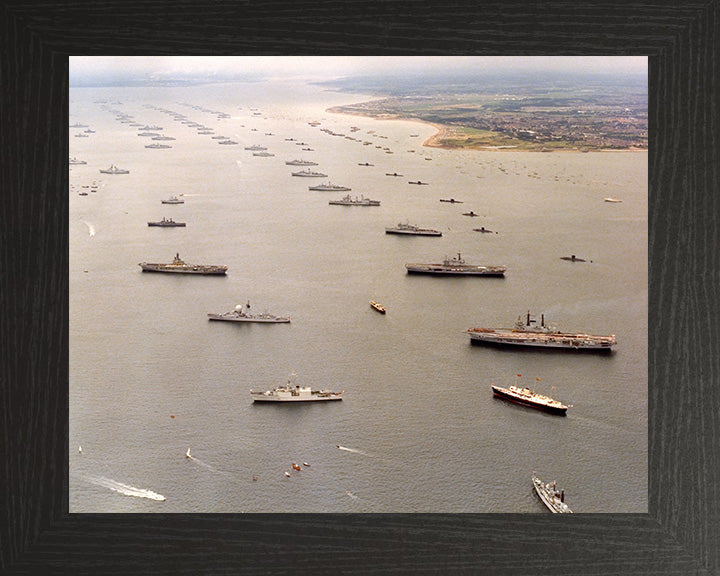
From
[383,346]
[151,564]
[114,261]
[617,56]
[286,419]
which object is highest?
→ [617,56]

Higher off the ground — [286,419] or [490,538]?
[286,419]

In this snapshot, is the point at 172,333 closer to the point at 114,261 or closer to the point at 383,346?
the point at 114,261

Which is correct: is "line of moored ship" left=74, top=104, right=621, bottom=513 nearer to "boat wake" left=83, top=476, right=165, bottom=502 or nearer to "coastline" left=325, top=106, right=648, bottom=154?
"coastline" left=325, top=106, right=648, bottom=154

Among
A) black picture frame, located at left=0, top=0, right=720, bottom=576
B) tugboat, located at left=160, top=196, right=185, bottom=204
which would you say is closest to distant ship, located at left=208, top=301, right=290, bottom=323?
tugboat, located at left=160, top=196, right=185, bottom=204

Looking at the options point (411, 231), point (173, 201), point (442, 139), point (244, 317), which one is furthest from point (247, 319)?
point (442, 139)

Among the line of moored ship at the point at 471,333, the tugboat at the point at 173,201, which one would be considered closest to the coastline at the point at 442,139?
the line of moored ship at the point at 471,333

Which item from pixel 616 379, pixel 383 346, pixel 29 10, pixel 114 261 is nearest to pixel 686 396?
pixel 616 379

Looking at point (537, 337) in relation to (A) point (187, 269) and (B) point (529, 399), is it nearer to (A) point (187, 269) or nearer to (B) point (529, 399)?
(B) point (529, 399)
